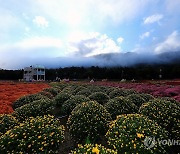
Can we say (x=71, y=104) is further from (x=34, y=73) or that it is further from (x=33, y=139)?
(x=34, y=73)

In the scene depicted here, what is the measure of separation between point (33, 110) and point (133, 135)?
635cm

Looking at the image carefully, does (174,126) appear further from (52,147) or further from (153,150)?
(52,147)

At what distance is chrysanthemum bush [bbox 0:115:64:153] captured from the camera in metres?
6.47

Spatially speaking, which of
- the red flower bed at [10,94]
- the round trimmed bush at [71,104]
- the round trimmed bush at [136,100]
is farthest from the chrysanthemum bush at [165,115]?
the red flower bed at [10,94]

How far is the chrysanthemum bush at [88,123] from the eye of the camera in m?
7.99

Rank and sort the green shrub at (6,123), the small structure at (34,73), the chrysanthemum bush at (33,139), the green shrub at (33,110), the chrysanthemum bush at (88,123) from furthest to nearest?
the small structure at (34,73), the green shrub at (33,110), the green shrub at (6,123), the chrysanthemum bush at (88,123), the chrysanthemum bush at (33,139)

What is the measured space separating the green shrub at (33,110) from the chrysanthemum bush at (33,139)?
350 cm

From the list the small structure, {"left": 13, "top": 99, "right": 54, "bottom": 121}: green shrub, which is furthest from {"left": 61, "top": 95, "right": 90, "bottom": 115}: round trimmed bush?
the small structure

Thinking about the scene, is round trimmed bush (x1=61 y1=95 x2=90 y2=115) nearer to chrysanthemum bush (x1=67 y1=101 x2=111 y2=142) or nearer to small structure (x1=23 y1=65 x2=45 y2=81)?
chrysanthemum bush (x1=67 y1=101 x2=111 y2=142)

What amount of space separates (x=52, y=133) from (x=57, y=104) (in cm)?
805

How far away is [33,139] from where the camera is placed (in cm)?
664

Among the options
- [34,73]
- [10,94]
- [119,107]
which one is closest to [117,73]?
[34,73]

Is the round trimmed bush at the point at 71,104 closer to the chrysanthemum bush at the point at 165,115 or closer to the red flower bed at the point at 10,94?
the red flower bed at the point at 10,94

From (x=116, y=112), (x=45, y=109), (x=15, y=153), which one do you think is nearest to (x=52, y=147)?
(x=15, y=153)
